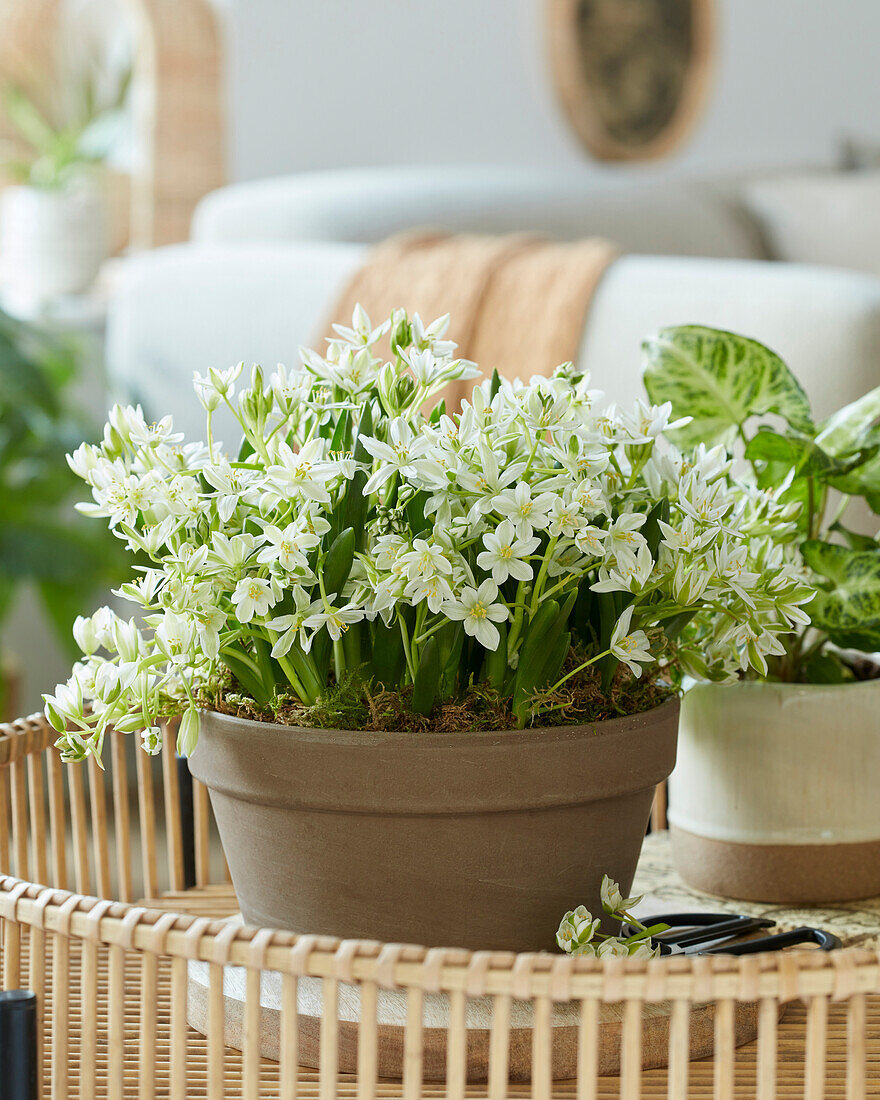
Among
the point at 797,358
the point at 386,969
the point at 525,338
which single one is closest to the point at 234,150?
the point at 525,338

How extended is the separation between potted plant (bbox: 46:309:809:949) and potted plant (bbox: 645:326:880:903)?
0.36 ft

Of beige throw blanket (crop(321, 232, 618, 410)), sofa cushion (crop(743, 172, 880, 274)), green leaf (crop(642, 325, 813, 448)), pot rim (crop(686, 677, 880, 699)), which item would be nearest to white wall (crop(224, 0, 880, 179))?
sofa cushion (crop(743, 172, 880, 274))

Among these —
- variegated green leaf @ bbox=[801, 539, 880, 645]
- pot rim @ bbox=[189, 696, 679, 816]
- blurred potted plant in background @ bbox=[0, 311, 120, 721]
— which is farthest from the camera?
blurred potted plant in background @ bbox=[0, 311, 120, 721]

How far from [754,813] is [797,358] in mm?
753

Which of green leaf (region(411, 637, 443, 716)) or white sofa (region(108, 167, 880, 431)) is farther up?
white sofa (region(108, 167, 880, 431))

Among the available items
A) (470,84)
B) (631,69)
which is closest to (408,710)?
(470,84)

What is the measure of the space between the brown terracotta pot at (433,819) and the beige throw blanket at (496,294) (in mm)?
962

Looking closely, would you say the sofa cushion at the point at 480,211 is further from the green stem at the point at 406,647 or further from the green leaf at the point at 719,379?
the green stem at the point at 406,647

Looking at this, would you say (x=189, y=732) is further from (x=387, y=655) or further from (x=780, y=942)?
(x=780, y=942)

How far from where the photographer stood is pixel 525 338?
4.85ft

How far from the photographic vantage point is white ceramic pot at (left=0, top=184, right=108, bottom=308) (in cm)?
241

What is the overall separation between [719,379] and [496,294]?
0.91 m

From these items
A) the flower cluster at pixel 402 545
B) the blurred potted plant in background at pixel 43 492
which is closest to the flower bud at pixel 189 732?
the flower cluster at pixel 402 545

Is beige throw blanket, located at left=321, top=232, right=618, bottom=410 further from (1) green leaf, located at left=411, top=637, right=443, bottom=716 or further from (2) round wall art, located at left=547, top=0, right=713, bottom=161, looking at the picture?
(2) round wall art, located at left=547, top=0, right=713, bottom=161
